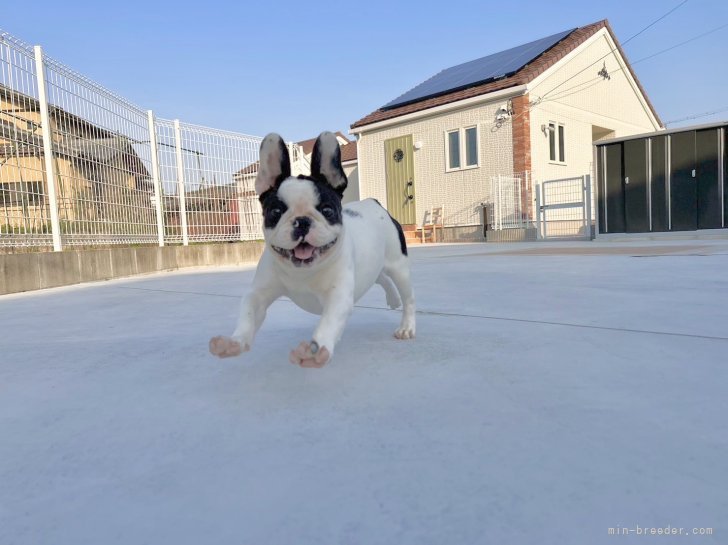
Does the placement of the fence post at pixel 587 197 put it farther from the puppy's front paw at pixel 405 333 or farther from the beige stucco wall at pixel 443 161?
the puppy's front paw at pixel 405 333

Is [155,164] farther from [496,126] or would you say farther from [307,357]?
[496,126]

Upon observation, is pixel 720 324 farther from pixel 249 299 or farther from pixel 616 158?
pixel 616 158

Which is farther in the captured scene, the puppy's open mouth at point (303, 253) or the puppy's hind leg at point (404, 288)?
the puppy's hind leg at point (404, 288)

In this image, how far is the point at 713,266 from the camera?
14.8 feet

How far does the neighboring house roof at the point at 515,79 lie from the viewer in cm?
1505

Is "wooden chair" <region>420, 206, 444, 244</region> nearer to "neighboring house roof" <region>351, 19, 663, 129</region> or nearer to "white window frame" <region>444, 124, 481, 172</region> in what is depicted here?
"white window frame" <region>444, 124, 481, 172</region>

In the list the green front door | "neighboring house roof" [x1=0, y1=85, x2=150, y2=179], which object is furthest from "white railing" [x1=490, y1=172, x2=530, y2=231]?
"neighboring house roof" [x1=0, y1=85, x2=150, y2=179]

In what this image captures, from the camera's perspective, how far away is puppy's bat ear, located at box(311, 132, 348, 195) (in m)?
1.57

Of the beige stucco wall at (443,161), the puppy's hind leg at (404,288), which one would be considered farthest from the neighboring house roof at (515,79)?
the puppy's hind leg at (404,288)

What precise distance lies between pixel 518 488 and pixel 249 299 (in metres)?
1.03

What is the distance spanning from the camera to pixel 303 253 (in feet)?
4.84

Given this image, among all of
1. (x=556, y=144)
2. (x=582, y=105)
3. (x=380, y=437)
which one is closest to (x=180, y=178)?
(x=380, y=437)

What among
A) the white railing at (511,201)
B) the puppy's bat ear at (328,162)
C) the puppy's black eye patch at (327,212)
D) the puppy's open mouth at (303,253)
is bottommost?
the puppy's open mouth at (303,253)

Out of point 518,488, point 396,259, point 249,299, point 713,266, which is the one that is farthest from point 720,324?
point 713,266
